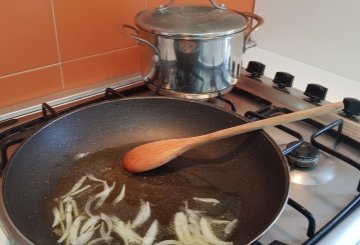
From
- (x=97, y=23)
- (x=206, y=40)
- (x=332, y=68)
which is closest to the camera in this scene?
(x=206, y=40)

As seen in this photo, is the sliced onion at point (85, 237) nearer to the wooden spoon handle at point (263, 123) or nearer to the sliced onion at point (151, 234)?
the sliced onion at point (151, 234)

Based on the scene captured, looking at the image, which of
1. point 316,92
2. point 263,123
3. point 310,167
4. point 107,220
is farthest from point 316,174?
point 107,220

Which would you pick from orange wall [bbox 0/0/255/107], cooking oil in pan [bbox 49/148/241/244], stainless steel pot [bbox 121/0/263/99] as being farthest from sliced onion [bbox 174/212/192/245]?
orange wall [bbox 0/0/255/107]

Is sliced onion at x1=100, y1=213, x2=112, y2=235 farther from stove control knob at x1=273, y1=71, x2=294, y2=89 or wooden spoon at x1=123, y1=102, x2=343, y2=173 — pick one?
stove control knob at x1=273, y1=71, x2=294, y2=89

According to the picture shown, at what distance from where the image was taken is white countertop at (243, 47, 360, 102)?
0.85 meters

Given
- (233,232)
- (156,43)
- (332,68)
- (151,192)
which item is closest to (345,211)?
(233,232)

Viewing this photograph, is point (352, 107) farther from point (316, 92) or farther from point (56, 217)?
point (56, 217)

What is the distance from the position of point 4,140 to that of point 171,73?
0.30 meters

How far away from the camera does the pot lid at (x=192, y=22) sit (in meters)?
0.61

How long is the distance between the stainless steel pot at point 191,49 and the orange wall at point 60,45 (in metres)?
0.13

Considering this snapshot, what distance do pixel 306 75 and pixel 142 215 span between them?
23.2 inches

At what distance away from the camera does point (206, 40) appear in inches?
24.1

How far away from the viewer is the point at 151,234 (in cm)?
51

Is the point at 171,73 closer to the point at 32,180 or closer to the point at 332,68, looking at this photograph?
the point at 32,180
